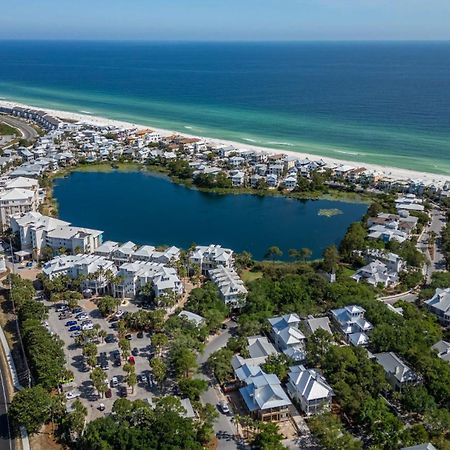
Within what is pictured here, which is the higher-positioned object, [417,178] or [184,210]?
[417,178]

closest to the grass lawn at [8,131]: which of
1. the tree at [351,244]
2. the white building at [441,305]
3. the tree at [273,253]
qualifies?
the tree at [273,253]

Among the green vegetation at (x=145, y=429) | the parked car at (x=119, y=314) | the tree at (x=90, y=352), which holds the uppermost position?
the green vegetation at (x=145, y=429)

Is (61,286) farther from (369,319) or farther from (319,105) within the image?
(319,105)

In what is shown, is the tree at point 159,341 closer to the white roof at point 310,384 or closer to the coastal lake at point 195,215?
the white roof at point 310,384

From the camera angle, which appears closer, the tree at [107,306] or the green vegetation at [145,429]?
the green vegetation at [145,429]

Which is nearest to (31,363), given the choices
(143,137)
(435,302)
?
(435,302)
